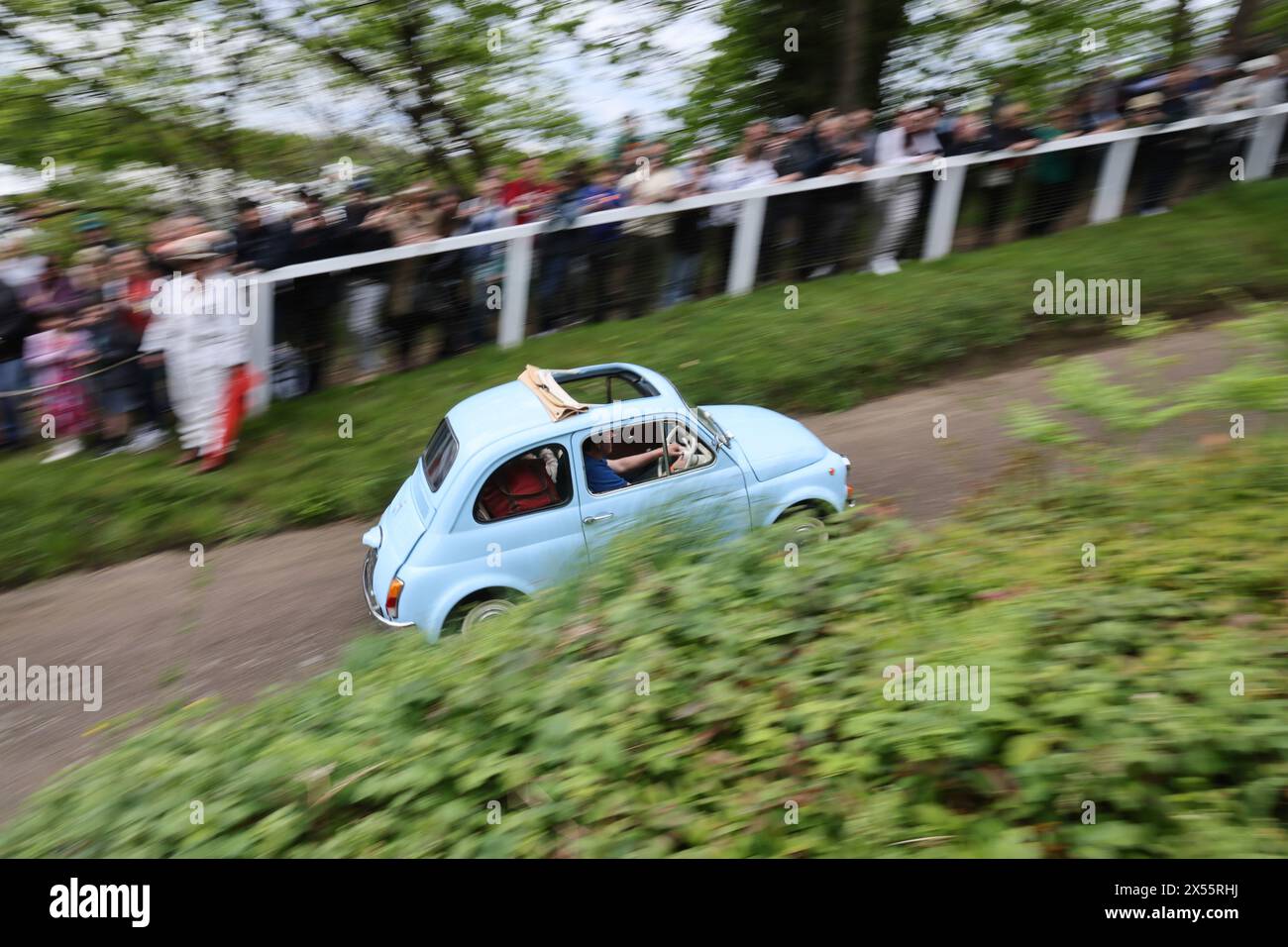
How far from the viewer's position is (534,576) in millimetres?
6453

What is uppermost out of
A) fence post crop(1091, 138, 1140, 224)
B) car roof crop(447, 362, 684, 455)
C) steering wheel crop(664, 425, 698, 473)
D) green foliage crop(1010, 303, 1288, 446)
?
fence post crop(1091, 138, 1140, 224)

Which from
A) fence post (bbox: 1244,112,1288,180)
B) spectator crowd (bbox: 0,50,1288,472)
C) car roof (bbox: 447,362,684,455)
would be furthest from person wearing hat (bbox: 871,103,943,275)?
car roof (bbox: 447,362,684,455)

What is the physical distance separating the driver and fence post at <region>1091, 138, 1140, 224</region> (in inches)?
349

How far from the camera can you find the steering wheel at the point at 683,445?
669 cm

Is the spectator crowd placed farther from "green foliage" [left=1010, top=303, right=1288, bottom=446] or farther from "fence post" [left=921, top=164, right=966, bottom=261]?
"green foliage" [left=1010, top=303, right=1288, bottom=446]

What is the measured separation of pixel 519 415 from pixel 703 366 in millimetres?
3940

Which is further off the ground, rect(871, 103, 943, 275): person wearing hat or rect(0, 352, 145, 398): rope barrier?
rect(871, 103, 943, 275): person wearing hat

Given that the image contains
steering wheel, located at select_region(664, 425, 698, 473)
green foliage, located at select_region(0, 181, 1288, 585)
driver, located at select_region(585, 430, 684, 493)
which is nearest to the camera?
driver, located at select_region(585, 430, 684, 493)

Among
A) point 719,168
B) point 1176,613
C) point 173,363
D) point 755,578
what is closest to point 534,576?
point 755,578

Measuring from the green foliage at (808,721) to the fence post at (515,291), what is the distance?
6.43 meters

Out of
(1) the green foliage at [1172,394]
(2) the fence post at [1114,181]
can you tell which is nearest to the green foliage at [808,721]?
(1) the green foliage at [1172,394]

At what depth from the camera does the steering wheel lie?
6.69m

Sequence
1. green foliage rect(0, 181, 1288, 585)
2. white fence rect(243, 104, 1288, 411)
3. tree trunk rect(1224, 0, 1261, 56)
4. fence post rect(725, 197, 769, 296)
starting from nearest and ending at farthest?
green foliage rect(0, 181, 1288, 585) < white fence rect(243, 104, 1288, 411) < fence post rect(725, 197, 769, 296) < tree trunk rect(1224, 0, 1261, 56)

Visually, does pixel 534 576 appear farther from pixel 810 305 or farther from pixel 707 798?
pixel 810 305
